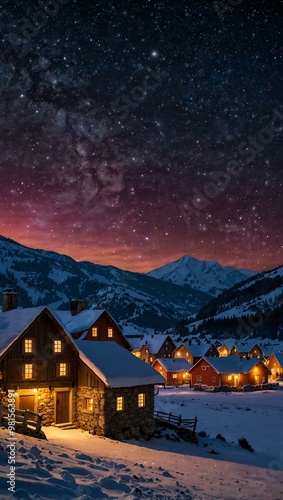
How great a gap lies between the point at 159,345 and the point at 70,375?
91616 mm

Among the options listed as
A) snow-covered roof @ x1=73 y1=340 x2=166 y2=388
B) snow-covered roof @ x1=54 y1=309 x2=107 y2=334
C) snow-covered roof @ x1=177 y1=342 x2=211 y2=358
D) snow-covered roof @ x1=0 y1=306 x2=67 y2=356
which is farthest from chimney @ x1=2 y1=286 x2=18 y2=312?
snow-covered roof @ x1=177 y1=342 x2=211 y2=358

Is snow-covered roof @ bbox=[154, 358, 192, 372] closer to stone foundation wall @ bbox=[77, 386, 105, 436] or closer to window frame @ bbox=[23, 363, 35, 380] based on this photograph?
stone foundation wall @ bbox=[77, 386, 105, 436]

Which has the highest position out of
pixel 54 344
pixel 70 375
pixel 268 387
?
pixel 54 344

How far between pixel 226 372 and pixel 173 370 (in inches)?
476

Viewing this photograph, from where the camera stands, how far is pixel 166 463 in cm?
2280

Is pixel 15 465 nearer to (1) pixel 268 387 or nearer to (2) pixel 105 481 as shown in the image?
(2) pixel 105 481

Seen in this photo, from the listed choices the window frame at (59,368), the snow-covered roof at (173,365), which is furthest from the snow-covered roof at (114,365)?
the snow-covered roof at (173,365)

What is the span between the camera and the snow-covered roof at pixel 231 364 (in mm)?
85125

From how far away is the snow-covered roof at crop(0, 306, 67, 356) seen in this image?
2969 cm

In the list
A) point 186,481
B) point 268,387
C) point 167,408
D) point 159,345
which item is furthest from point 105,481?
point 159,345

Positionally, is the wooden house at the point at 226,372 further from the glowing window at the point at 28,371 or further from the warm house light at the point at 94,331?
the glowing window at the point at 28,371

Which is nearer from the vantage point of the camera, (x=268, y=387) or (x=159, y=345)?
(x=268, y=387)

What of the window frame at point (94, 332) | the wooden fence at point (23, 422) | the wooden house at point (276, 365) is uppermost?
the window frame at point (94, 332)

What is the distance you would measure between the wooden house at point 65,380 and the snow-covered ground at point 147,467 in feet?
4.94
